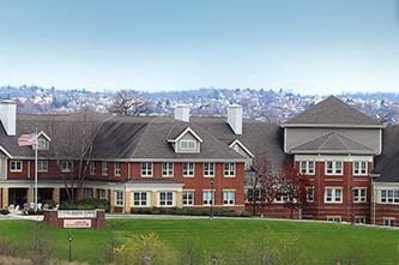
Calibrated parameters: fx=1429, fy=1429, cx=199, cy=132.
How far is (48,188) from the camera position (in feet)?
286

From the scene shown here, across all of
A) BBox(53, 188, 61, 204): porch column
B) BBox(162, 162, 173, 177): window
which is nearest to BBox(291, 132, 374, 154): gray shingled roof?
BBox(162, 162, 173, 177): window

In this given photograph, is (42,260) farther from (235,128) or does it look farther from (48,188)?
(235,128)

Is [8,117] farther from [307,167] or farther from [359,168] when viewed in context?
[359,168]

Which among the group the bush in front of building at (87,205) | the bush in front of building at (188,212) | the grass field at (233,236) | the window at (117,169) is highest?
the window at (117,169)

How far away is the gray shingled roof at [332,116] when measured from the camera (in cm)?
9056

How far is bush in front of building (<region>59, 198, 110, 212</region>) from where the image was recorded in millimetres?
79319

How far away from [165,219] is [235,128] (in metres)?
18.2

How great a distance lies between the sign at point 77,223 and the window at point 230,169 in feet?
52.1

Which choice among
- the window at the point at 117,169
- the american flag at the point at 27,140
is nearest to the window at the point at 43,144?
the american flag at the point at 27,140

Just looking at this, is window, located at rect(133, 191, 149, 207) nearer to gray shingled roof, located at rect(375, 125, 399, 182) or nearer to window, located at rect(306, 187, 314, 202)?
window, located at rect(306, 187, 314, 202)

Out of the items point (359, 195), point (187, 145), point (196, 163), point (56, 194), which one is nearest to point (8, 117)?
point (56, 194)

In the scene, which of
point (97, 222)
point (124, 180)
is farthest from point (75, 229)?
point (124, 180)

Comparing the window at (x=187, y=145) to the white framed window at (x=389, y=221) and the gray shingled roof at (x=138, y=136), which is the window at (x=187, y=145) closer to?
the gray shingled roof at (x=138, y=136)

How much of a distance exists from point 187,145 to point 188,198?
3.23 metres
